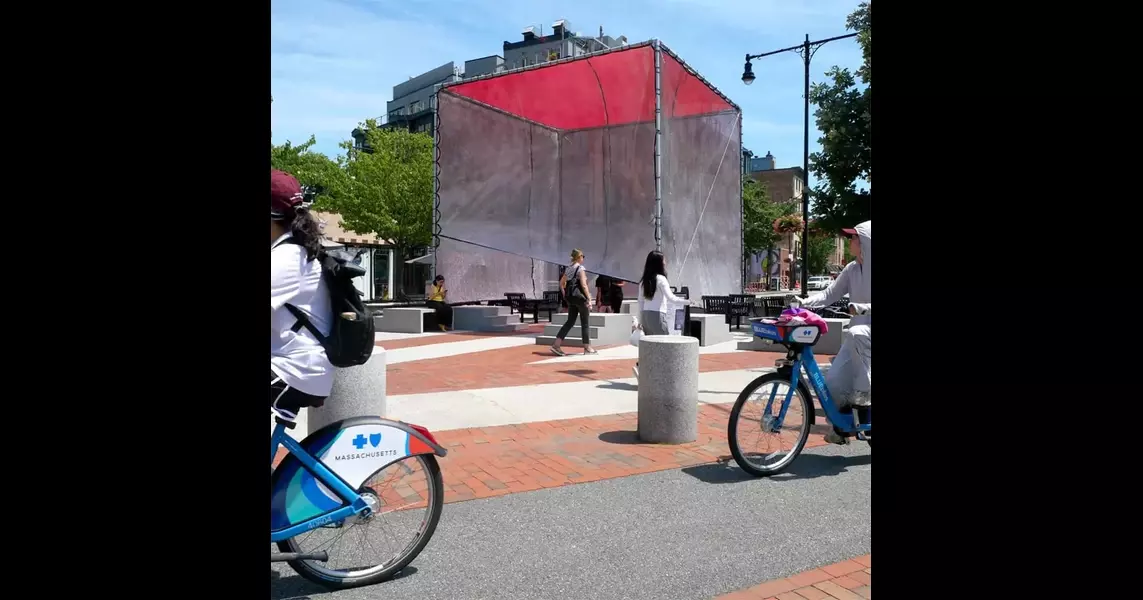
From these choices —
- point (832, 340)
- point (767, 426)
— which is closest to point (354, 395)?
point (767, 426)

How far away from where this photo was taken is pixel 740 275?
858 inches

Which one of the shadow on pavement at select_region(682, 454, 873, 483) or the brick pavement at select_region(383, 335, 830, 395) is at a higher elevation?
the brick pavement at select_region(383, 335, 830, 395)

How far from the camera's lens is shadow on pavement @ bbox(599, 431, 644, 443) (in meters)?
6.39

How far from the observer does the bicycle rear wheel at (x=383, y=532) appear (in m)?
3.42

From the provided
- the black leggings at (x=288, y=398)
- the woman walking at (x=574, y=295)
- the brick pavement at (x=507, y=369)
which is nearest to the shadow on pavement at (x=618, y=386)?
the brick pavement at (x=507, y=369)

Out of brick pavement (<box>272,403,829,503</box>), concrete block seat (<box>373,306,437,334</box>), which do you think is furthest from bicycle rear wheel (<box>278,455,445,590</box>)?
concrete block seat (<box>373,306,437,334</box>)

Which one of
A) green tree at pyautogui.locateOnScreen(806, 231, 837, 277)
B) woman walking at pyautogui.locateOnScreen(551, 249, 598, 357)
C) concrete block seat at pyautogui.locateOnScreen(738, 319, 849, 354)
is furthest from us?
green tree at pyautogui.locateOnScreen(806, 231, 837, 277)

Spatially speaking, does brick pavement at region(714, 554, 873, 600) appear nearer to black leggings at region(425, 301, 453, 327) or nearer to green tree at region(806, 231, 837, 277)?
black leggings at region(425, 301, 453, 327)

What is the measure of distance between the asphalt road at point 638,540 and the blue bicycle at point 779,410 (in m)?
0.16

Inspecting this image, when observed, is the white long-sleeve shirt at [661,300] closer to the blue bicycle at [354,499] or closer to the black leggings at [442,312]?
the blue bicycle at [354,499]

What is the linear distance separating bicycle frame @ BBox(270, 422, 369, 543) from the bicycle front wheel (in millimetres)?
2696

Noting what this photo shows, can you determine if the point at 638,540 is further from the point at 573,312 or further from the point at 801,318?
the point at 573,312
